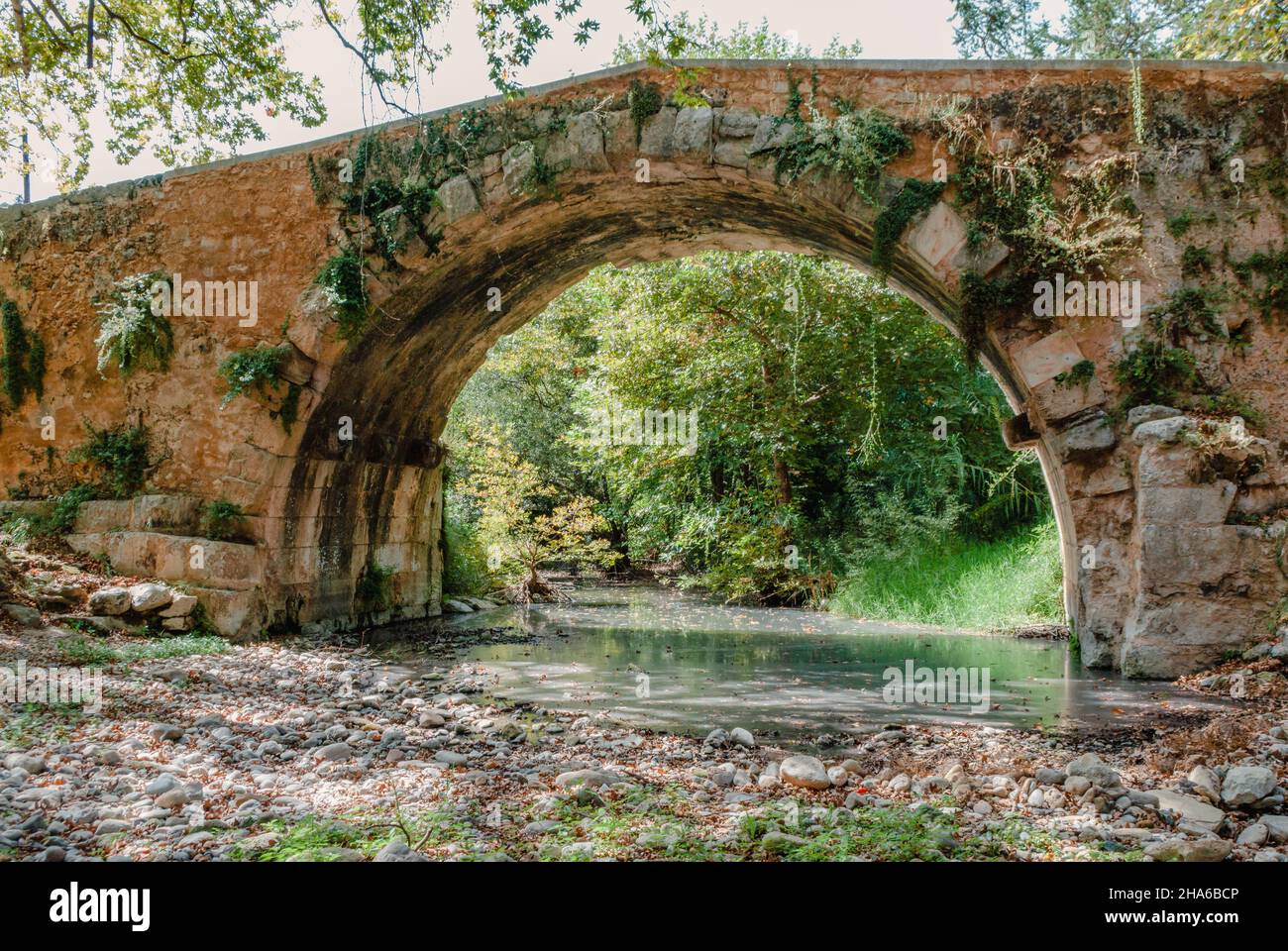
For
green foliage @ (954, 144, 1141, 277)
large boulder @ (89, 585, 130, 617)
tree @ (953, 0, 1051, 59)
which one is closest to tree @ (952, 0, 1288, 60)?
tree @ (953, 0, 1051, 59)

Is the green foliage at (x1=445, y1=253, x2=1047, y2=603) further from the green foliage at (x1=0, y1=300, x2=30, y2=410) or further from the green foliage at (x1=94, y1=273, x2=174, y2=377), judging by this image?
the green foliage at (x1=0, y1=300, x2=30, y2=410)

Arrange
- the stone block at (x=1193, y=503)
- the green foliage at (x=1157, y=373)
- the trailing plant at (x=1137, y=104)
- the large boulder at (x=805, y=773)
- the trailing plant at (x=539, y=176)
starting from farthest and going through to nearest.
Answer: the trailing plant at (x=539, y=176), the trailing plant at (x=1137, y=104), the green foliage at (x=1157, y=373), the stone block at (x=1193, y=503), the large boulder at (x=805, y=773)

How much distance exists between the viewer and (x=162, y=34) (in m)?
8.40

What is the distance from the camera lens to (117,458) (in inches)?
346

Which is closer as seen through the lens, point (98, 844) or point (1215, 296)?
point (98, 844)

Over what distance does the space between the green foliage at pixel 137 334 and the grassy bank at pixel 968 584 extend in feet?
29.3

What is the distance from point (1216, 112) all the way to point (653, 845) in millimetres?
7009

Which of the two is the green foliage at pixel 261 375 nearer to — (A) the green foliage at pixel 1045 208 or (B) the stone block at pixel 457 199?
(B) the stone block at pixel 457 199

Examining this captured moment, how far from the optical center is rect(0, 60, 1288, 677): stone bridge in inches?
253

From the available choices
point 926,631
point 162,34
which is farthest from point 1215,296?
point 162,34

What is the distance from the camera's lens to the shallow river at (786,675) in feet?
17.6

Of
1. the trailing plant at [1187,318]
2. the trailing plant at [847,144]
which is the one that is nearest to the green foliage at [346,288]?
the trailing plant at [847,144]

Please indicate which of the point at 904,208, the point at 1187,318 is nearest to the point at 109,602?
the point at 904,208

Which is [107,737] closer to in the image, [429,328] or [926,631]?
[429,328]
